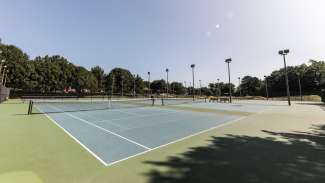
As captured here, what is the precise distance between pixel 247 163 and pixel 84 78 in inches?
2752

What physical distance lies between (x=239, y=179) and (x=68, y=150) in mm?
4399

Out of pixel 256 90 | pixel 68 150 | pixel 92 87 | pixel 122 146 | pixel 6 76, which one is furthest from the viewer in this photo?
pixel 256 90

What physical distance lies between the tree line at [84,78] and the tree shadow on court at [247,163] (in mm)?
33013

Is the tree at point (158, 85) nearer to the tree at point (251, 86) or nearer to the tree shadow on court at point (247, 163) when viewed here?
the tree at point (251, 86)

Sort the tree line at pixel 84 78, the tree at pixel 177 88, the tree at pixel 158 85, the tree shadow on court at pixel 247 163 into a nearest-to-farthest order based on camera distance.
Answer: the tree shadow on court at pixel 247 163 → the tree line at pixel 84 78 → the tree at pixel 158 85 → the tree at pixel 177 88

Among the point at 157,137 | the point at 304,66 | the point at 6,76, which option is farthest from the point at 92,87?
the point at 304,66

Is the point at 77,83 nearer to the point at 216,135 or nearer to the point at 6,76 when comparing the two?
the point at 6,76

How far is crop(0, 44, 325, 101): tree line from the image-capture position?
152 feet

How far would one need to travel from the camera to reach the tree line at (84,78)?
4644cm

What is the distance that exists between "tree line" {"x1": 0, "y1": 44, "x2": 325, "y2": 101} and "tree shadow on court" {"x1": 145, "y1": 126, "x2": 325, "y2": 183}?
33.0m

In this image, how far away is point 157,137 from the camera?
20.9 ft

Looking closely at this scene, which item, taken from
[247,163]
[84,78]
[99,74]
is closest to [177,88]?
[99,74]

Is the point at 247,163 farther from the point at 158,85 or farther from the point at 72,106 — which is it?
the point at 158,85

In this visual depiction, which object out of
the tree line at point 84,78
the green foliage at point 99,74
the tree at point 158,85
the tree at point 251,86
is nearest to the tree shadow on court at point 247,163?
the tree line at point 84,78
